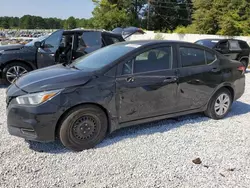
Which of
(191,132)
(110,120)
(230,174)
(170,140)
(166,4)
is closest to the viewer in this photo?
(230,174)

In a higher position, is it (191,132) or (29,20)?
(29,20)

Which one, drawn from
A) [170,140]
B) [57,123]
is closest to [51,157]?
[57,123]

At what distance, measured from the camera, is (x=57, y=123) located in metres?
3.06

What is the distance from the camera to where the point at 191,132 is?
12.7 feet

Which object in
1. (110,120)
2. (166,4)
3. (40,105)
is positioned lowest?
(110,120)

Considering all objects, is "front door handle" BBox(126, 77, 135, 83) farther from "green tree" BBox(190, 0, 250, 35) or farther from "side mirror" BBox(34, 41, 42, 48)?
"green tree" BBox(190, 0, 250, 35)

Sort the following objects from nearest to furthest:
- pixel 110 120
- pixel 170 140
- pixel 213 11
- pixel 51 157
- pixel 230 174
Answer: pixel 230 174
pixel 51 157
pixel 110 120
pixel 170 140
pixel 213 11

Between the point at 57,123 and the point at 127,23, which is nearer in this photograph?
the point at 57,123

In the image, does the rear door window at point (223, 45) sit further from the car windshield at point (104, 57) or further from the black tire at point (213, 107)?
the car windshield at point (104, 57)

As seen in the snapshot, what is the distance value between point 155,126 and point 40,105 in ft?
6.54

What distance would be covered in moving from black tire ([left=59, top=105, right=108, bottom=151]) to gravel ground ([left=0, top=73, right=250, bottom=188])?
12 cm

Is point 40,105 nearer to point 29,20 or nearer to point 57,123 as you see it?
point 57,123

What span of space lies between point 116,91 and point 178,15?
53.3 m

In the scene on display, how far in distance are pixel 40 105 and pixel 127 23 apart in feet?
140
